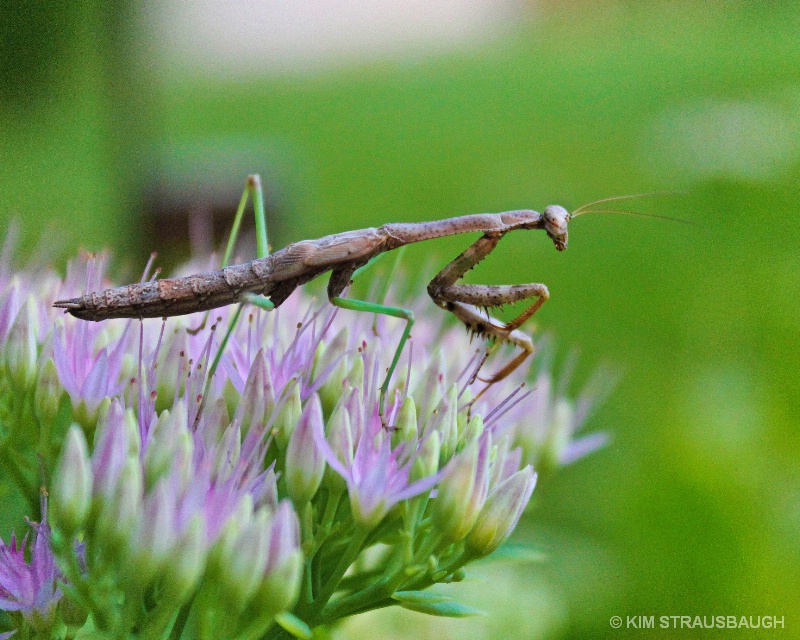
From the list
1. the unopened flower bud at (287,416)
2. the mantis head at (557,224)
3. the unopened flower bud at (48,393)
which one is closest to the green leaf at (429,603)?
the unopened flower bud at (287,416)

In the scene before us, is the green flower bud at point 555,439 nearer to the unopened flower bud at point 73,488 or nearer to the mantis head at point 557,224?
the mantis head at point 557,224

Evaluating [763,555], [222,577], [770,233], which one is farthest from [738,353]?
[222,577]

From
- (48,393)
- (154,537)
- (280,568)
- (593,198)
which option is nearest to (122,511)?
(154,537)

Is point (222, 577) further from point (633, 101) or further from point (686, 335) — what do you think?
point (633, 101)

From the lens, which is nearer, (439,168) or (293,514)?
(293,514)

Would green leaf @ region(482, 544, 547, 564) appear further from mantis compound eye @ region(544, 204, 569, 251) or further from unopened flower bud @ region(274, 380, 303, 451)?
mantis compound eye @ region(544, 204, 569, 251)

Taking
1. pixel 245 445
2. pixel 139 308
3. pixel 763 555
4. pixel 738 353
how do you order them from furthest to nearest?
pixel 738 353, pixel 763 555, pixel 139 308, pixel 245 445

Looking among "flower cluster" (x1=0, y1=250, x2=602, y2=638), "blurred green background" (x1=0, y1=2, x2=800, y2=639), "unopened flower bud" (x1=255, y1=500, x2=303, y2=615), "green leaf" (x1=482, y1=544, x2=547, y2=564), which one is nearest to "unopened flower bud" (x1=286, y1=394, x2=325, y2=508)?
"flower cluster" (x1=0, y1=250, x2=602, y2=638)
